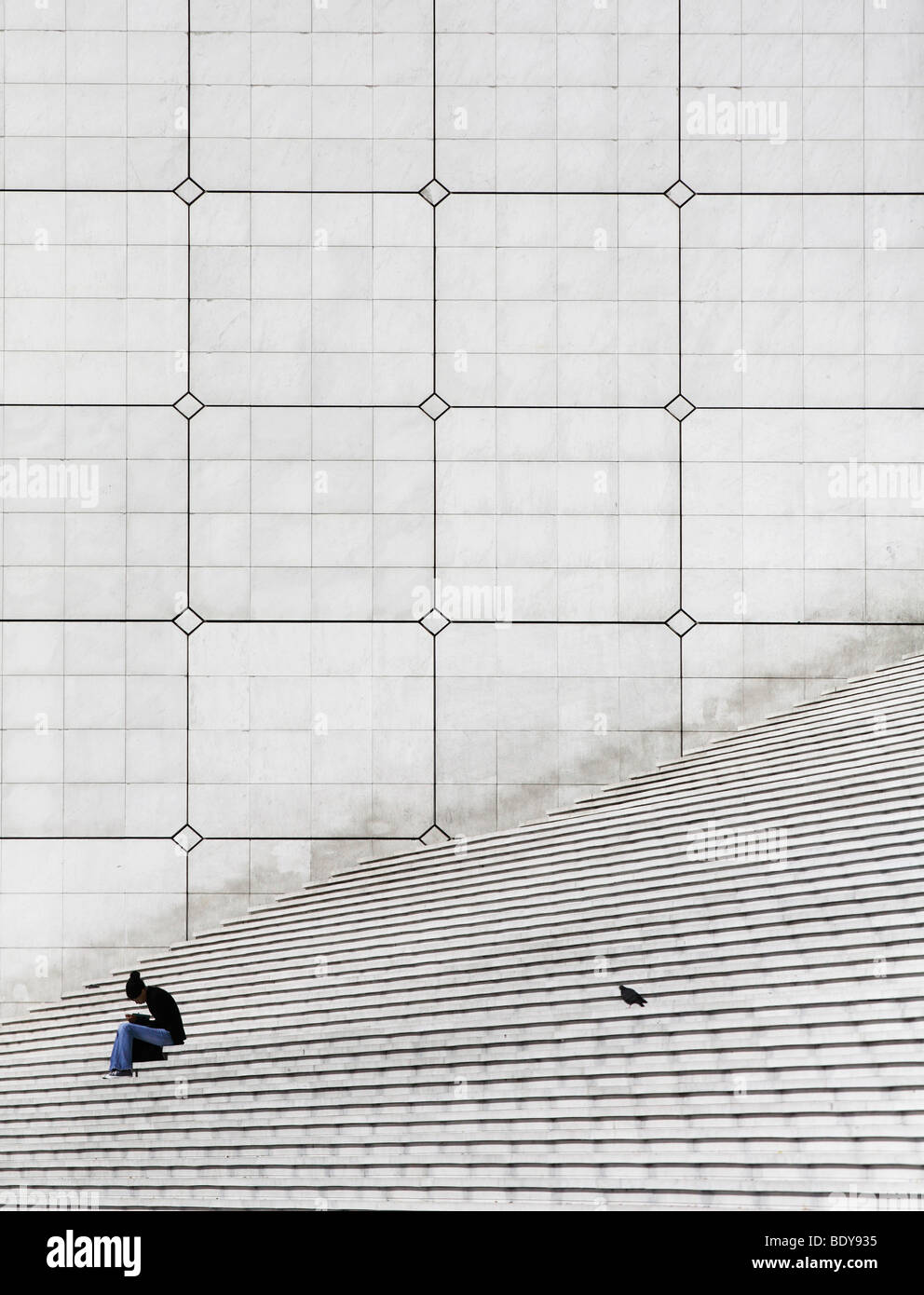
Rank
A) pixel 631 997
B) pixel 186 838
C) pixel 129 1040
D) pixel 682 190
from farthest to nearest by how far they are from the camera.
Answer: pixel 682 190
pixel 186 838
pixel 129 1040
pixel 631 997

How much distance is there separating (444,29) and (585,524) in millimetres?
3560

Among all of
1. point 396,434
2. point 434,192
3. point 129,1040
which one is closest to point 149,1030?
point 129,1040

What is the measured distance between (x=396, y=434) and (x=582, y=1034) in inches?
180

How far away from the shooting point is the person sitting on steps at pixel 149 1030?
581cm

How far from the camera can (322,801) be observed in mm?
7984

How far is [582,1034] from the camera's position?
4.81 m

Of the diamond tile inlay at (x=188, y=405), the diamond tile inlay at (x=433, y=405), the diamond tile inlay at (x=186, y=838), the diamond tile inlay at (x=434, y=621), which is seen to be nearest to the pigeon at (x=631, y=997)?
the diamond tile inlay at (x=434, y=621)

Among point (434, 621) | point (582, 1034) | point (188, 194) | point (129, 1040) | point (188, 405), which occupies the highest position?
point (188, 194)

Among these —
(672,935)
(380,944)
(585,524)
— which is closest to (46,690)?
(380,944)

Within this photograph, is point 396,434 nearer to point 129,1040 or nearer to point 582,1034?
point 129,1040

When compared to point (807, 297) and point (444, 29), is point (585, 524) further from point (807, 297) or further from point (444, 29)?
point (444, 29)

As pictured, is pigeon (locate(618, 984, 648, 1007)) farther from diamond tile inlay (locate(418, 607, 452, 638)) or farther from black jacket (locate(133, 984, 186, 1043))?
diamond tile inlay (locate(418, 607, 452, 638))

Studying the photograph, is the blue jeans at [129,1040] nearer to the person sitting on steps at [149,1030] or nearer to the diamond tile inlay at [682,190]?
the person sitting on steps at [149,1030]
